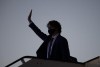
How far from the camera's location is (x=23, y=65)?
2645mm

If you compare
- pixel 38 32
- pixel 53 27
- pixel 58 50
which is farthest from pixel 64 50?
pixel 38 32

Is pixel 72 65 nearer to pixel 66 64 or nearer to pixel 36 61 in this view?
pixel 66 64

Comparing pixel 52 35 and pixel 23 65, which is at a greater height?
pixel 52 35

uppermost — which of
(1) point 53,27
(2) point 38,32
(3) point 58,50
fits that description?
(1) point 53,27

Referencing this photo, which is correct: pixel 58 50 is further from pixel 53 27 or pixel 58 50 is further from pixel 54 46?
pixel 53 27

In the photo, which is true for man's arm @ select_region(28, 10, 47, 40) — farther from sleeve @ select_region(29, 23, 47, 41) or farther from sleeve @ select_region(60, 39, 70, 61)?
sleeve @ select_region(60, 39, 70, 61)

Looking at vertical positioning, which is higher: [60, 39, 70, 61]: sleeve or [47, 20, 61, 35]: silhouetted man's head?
[47, 20, 61, 35]: silhouetted man's head

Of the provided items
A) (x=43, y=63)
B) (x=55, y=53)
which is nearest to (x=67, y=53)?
(x=55, y=53)

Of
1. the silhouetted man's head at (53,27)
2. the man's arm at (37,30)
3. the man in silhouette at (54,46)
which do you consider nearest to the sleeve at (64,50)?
the man in silhouette at (54,46)

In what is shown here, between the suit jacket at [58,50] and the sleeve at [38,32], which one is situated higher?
the sleeve at [38,32]

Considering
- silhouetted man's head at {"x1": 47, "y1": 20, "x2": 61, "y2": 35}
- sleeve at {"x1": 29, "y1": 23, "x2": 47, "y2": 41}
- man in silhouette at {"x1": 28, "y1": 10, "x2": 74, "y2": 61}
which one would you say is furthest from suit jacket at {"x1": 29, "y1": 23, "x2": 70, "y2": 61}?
sleeve at {"x1": 29, "y1": 23, "x2": 47, "y2": 41}

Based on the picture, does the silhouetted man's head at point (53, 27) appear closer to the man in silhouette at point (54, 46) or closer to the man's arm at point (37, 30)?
the man in silhouette at point (54, 46)

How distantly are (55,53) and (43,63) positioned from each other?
0.59 meters

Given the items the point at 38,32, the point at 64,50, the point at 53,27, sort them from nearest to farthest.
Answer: the point at 64,50
the point at 53,27
the point at 38,32
